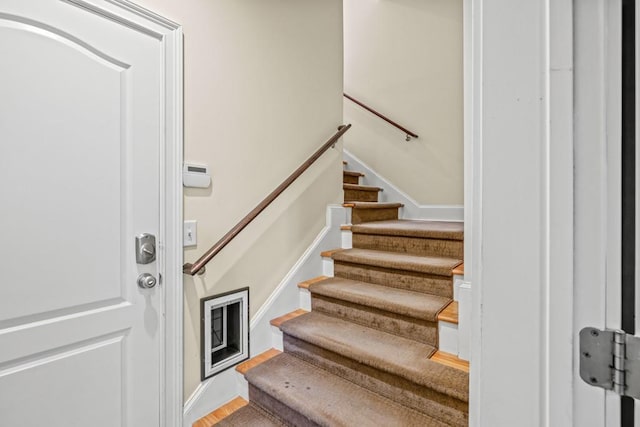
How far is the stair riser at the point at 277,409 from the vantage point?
1.38m

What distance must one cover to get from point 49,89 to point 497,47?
1372mm

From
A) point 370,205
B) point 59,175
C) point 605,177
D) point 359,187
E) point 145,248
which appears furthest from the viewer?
point 359,187

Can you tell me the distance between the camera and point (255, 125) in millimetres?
1805

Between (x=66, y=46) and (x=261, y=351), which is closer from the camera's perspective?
(x=66, y=46)

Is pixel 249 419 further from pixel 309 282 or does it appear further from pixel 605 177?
pixel 605 177

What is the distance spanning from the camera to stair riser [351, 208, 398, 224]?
2.53 m

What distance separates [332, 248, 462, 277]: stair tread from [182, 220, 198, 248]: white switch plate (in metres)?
1.01

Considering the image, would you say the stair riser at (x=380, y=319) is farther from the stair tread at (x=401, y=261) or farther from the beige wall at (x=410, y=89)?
the beige wall at (x=410, y=89)

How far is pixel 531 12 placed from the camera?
0.48m

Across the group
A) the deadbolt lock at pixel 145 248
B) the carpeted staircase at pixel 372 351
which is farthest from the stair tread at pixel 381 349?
the deadbolt lock at pixel 145 248

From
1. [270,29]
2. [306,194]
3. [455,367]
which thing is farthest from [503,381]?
[270,29]

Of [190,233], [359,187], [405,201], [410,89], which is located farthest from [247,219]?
[410,89]

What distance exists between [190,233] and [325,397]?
3.21ft

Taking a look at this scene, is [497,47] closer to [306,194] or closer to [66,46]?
[66,46]
